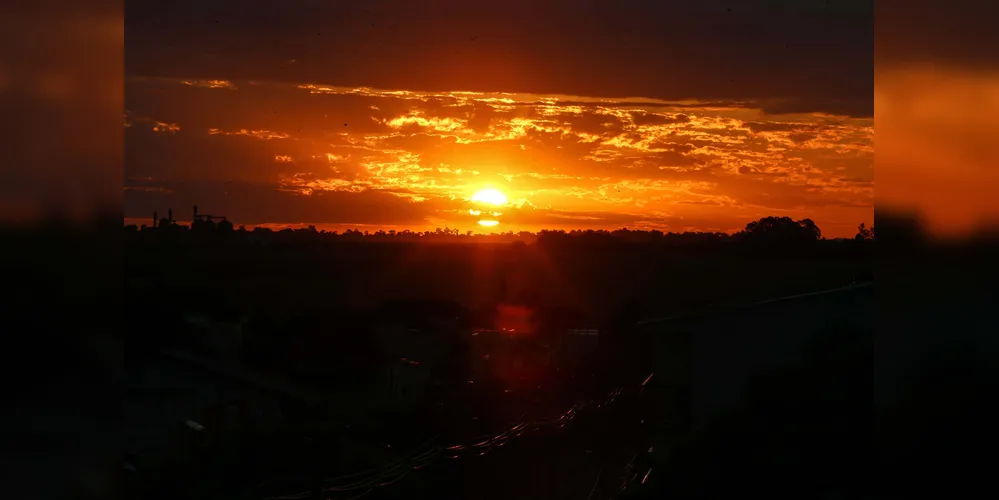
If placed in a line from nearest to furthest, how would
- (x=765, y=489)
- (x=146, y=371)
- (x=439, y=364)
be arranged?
1. (x=765, y=489)
2. (x=146, y=371)
3. (x=439, y=364)

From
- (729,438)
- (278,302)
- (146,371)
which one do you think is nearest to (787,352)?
(729,438)

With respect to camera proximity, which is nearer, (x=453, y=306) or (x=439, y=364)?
(x=439, y=364)

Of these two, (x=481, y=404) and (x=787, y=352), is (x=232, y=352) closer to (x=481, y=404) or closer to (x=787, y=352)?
(x=481, y=404)

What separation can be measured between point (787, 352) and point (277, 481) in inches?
198

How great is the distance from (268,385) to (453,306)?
918cm

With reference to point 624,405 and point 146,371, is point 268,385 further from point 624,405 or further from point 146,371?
point 624,405

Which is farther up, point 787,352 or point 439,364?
point 787,352

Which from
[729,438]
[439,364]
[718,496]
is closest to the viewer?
[718,496]

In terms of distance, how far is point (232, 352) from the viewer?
484 inches

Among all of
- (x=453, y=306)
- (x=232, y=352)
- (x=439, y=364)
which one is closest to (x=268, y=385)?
(x=232, y=352)

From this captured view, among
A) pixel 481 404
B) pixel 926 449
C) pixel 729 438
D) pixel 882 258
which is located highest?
pixel 882 258

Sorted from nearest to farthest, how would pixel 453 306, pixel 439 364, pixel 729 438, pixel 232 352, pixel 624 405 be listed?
pixel 729 438 < pixel 624 405 < pixel 232 352 < pixel 439 364 < pixel 453 306

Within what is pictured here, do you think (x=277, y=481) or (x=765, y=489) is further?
(x=277, y=481)

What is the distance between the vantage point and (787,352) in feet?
27.8
